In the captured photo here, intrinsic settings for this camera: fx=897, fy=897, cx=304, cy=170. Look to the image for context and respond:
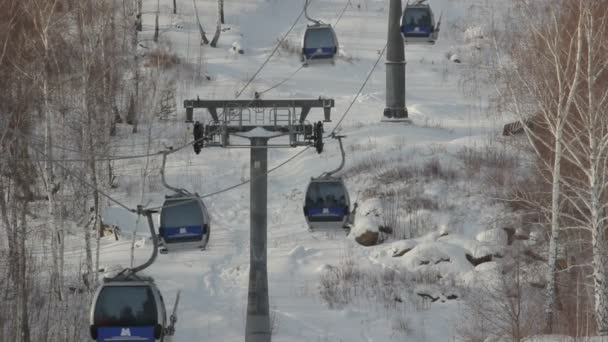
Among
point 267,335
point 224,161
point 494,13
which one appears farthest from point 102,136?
point 494,13

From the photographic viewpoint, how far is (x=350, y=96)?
32188mm

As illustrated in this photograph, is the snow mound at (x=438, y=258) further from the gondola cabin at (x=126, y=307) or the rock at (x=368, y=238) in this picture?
the gondola cabin at (x=126, y=307)

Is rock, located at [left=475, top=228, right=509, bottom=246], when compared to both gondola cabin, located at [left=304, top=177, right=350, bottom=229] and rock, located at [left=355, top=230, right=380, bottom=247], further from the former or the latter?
gondola cabin, located at [left=304, top=177, right=350, bottom=229]

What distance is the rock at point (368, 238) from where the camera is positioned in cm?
2120

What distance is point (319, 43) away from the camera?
669 inches

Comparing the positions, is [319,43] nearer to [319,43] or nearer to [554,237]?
[319,43]

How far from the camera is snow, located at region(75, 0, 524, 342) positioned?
18625 mm

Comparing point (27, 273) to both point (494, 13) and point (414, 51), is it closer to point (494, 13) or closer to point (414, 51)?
point (414, 51)

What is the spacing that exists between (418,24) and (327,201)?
5.82 metres

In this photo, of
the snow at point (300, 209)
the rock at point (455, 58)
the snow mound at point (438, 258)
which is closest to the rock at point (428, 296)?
the snow at point (300, 209)

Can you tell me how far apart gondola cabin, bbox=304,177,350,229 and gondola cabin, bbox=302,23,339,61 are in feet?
11.6

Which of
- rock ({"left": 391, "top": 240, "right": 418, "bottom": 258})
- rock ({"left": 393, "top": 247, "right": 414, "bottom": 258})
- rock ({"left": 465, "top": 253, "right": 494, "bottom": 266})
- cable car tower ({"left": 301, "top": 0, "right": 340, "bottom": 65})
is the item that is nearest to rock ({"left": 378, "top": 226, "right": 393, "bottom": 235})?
rock ({"left": 391, "top": 240, "right": 418, "bottom": 258})

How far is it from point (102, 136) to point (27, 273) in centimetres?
373

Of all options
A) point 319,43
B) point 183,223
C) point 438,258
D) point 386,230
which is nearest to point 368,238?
point 386,230
